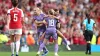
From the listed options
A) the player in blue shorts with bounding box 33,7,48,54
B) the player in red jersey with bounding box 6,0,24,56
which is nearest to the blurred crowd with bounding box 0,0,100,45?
the player in blue shorts with bounding box 33,7,48,54

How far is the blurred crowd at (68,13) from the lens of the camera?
31.2 m

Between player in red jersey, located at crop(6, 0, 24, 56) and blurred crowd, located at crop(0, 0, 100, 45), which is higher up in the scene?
blurred crowd, located at crop(0, 0, 100, 45)

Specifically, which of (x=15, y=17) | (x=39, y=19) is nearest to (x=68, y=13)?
(x=39, y=19)

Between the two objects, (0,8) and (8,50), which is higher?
(0,8)

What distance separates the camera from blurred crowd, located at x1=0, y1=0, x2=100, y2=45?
1228 inches

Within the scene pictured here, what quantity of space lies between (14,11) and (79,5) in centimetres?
1662

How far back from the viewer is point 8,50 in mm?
28188

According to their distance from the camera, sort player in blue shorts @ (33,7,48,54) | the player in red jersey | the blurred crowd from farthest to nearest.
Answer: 1. the blurred crowd
2. player in blue shorts @ (33,7,48,54)
3. the player in red jersey

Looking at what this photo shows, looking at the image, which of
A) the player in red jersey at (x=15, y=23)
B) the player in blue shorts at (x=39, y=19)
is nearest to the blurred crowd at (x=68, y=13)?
the player in blue shorts at (x=39, y=19)

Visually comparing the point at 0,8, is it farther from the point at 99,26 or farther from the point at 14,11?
the point at 14,11

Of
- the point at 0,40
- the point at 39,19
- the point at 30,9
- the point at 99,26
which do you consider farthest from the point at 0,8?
the point at 39,19

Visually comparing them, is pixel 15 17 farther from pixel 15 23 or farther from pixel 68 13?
pixel 68 13

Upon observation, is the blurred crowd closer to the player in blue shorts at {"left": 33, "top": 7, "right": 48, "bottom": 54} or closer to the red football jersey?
the player in blue shorts at {"left": 33, "top": 7, "right": 48, "bottom": 54}

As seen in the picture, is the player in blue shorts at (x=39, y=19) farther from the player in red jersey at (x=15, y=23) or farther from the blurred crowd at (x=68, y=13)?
the blurred crowd at (x=68, y=13)
